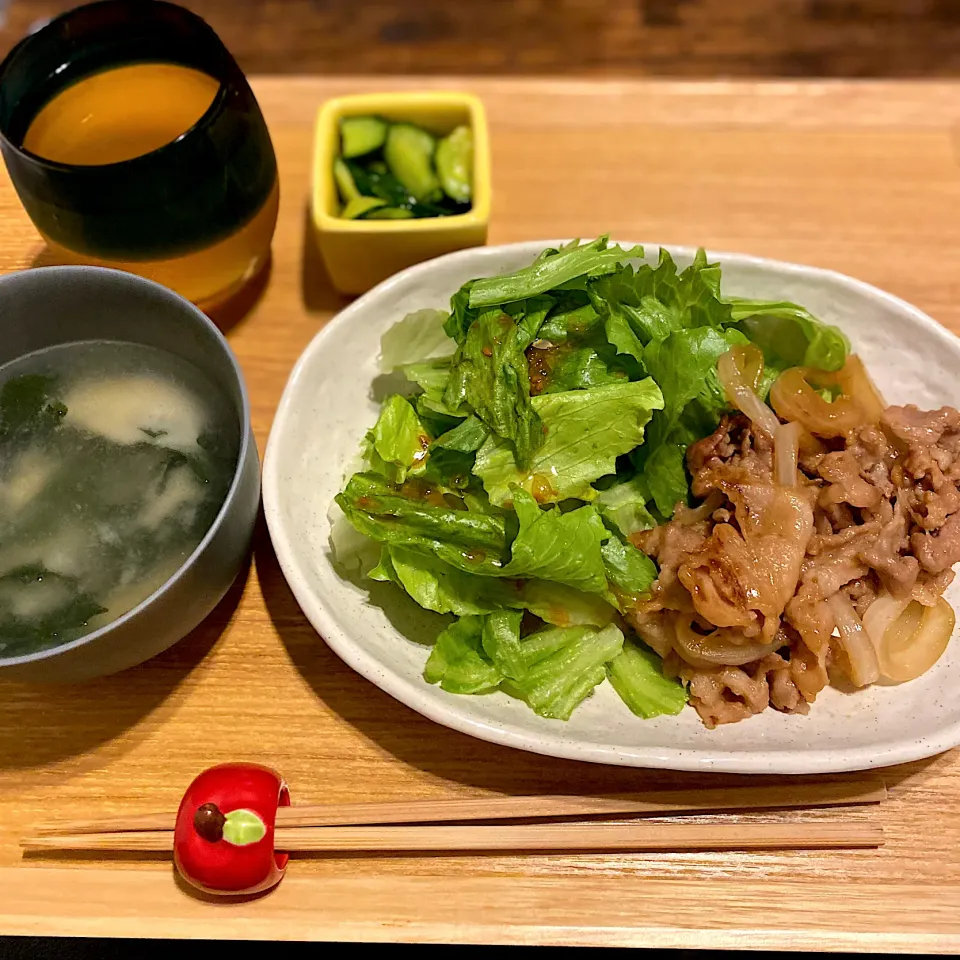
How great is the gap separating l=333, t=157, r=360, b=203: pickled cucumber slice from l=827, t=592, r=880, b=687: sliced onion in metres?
1.58

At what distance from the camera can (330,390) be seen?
210 centimetres

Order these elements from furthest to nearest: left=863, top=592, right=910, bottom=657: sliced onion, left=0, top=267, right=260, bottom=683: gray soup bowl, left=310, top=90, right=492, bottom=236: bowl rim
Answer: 1. left=310, top=90, right=492, bottom=236: bowl rim
2. left=863, top=592, right=910, bottom=657: sliced onion
3. left=0, top=267, right=260, bottom=683: gray soup bowl

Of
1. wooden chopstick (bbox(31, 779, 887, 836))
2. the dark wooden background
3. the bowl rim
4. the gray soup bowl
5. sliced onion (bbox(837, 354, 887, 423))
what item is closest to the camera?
the gray soup bowl

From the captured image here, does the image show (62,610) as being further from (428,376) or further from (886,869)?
(886,869)

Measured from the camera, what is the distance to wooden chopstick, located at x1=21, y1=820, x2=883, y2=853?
5.35 ft

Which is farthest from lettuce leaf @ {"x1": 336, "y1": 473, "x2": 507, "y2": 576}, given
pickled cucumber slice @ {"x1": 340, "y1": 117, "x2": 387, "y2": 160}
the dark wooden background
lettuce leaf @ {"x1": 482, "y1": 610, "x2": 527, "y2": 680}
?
the dark wooden background

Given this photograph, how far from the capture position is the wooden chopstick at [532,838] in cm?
163

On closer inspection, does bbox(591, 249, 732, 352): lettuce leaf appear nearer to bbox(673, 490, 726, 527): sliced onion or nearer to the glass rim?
bbox(673, 490, 726, 527): sliced onion

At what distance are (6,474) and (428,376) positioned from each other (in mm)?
928

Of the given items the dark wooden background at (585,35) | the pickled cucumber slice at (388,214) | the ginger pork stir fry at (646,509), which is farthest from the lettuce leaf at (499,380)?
the dark wooden background at (585,35)

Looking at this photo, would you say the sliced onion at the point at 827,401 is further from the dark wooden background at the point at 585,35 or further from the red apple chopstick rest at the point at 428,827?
the dark wooden background at the point at 585,35

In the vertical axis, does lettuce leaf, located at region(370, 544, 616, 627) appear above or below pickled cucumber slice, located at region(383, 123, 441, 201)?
below

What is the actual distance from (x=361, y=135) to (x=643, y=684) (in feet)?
5.45

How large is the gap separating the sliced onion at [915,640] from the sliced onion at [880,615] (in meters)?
0.01
